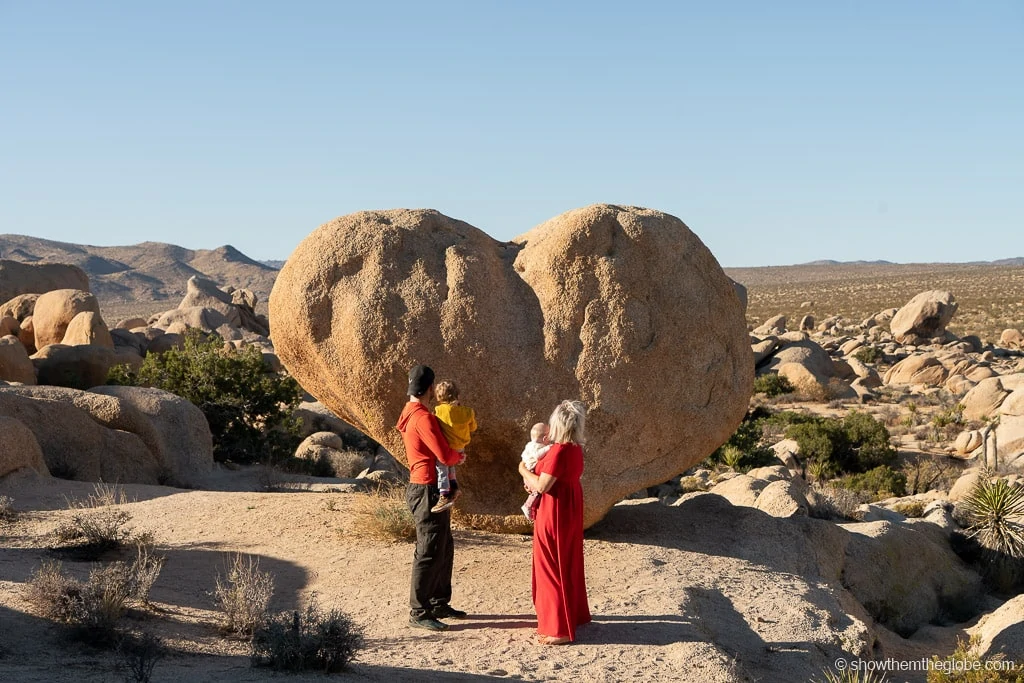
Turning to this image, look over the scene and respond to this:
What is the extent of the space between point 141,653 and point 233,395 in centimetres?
1310

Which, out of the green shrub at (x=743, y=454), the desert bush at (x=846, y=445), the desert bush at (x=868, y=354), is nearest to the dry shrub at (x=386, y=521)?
the green shrub at (x=743, y=454)

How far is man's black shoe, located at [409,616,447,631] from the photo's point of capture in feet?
25.9

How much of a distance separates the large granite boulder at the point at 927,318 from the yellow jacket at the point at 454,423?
38.0 metres

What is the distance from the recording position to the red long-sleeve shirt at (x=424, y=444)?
7.66m

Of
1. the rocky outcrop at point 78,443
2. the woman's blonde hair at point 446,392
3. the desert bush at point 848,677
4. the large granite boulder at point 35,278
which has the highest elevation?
the large granite boulder at point 35,278

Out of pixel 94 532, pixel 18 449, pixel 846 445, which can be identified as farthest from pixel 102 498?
pixel 846 445

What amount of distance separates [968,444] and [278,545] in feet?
56.0

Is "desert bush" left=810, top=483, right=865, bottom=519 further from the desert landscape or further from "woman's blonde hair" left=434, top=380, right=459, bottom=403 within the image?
"woman's blonde hair" left=434, top=380, right=459, bottom=403

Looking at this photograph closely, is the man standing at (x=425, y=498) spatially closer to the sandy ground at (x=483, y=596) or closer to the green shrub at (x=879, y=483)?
the sandy ground at (x=483, y=596)

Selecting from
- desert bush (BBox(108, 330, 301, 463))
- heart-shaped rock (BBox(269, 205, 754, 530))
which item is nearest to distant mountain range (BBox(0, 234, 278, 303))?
desert bush (BBox(108, 330, 301, 463))

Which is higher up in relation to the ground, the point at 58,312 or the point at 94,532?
the point at 58,312

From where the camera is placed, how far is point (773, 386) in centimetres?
3073

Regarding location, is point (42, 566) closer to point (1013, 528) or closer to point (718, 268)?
point (718, 268)

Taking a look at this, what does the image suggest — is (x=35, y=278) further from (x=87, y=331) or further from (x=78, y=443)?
(x=78, y=443)
